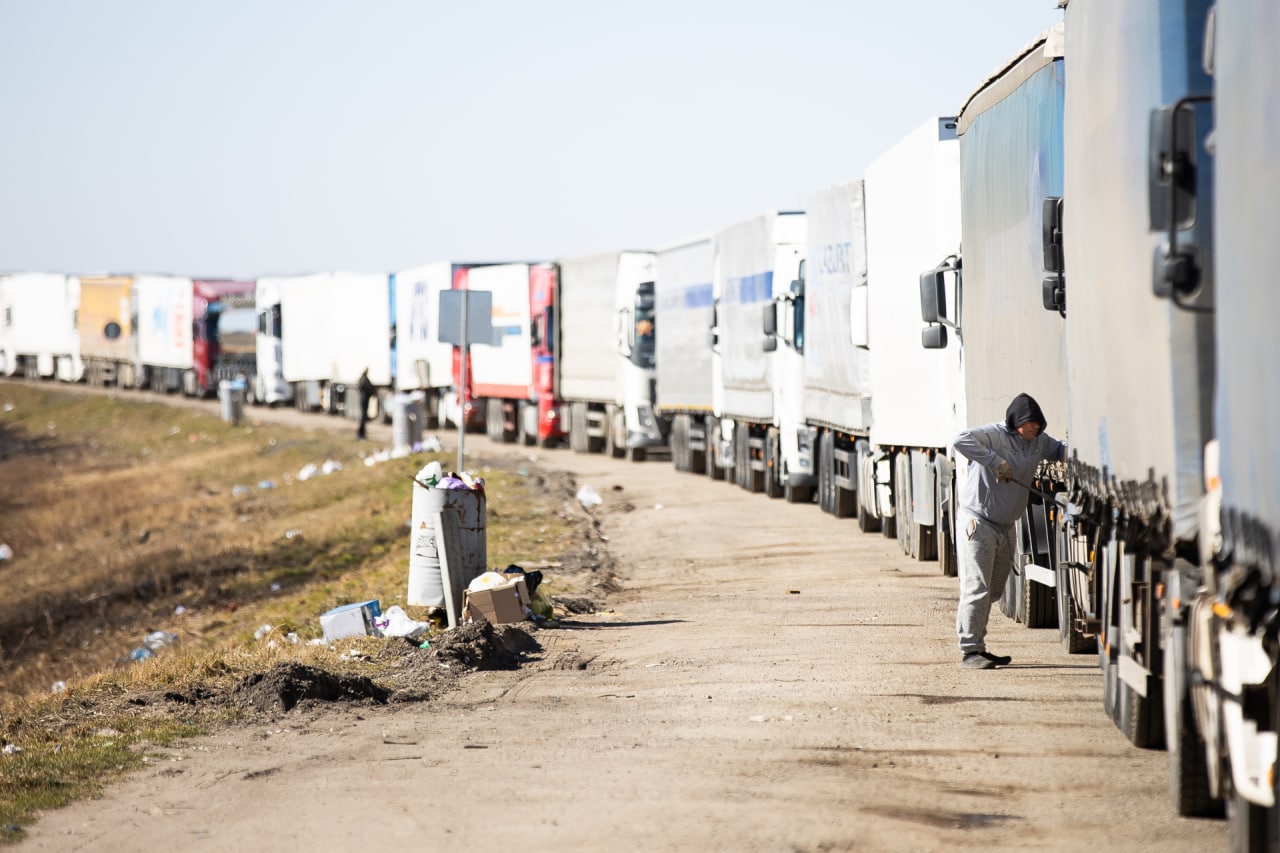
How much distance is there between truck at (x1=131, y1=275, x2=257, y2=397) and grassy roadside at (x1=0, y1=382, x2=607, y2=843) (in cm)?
963

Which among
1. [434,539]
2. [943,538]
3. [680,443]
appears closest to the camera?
[434,539]

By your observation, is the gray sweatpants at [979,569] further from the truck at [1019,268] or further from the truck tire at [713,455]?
the truck tire at [713,455]

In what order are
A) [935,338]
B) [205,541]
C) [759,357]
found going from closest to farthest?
1. [935,338]
2. [759,357]
3. [205,541]

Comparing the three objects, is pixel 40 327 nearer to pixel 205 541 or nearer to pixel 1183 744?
pixel 205 541

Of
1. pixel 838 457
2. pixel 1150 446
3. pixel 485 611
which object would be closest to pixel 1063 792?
pixel 1150 446

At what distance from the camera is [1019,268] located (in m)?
12.6

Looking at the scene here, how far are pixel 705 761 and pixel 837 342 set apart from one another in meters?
12.8

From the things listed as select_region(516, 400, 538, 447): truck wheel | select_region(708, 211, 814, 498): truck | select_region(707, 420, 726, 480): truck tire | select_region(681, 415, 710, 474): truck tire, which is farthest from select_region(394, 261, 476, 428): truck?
select_region(708, 211, 814, 498): truck

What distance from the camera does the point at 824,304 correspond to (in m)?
22.0

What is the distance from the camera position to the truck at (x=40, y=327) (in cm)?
7325

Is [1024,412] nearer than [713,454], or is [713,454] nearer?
[1024,412]

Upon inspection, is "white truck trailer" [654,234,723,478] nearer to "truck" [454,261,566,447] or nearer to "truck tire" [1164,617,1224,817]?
"truck" [454,261,566,447]

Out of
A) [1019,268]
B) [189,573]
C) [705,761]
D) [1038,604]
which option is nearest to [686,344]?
[189,573]

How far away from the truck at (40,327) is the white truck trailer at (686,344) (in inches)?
1738
